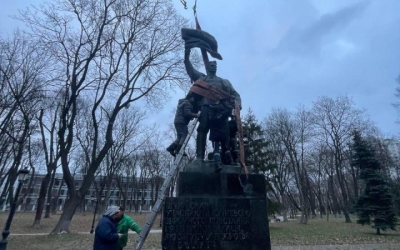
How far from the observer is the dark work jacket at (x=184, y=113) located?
5.62m

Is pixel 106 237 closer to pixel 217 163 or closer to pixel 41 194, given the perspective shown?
pixel 217 163

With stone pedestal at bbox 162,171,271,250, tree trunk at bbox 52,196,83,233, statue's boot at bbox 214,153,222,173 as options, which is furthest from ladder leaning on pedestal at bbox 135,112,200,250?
tree trunk at bbox 52,196,83,233

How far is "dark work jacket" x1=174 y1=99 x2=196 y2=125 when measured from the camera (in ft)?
18.5

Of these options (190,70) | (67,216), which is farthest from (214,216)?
(67,216)

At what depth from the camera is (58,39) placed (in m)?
14.4

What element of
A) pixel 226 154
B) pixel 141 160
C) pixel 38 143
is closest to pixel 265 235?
pixel 226 154

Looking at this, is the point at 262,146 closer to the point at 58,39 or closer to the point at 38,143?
the point at 58,39

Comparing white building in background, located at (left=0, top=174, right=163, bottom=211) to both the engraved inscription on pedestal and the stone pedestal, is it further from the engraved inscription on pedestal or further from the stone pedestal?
the engraved inscription on pedestal

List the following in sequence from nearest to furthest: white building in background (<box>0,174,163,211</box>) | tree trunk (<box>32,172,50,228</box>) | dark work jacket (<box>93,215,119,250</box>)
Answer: dark work jacket (<box>93,215,119,250</box>) < tree trunk (<box>32,172,50,228</box>) < white building in background (<box>0,174,163,211</box>)

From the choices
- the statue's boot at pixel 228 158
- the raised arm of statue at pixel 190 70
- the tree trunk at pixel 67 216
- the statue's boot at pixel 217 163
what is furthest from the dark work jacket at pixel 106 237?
the tree trunk at pixel 67 216

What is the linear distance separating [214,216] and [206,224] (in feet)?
0.60

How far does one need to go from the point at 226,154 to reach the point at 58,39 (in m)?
12.6

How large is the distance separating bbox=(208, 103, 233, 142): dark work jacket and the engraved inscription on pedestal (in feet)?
4.50

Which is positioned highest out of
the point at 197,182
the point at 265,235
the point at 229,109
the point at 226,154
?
the point at 229,109
